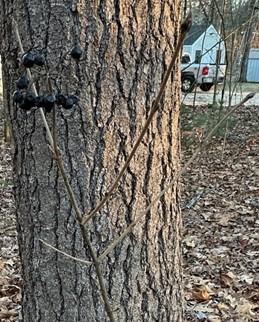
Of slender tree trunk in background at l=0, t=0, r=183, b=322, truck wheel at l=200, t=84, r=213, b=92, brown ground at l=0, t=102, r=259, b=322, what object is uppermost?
slender tree trunk in background at l=0, t=0, r=183, b=322

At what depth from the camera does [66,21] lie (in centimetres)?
149

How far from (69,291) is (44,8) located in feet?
3.06

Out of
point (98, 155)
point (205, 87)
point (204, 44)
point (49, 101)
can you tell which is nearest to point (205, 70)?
point (205, 87)

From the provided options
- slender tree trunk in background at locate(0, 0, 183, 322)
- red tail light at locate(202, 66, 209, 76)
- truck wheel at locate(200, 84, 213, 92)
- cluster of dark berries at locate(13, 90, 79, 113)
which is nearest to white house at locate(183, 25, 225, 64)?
slender tree trunk in background at locate(0, 0, 183, 322)

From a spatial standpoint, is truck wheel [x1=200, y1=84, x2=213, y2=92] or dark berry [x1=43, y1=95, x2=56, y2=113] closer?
dark berry [x1=43, y1=95, x2=56, y2=113]

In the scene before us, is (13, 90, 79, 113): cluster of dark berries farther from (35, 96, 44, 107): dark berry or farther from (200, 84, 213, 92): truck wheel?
(200, 84, 213, 92): truck wheel

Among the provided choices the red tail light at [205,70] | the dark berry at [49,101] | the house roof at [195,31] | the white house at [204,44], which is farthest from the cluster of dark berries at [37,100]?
the red tail light at [205,70]

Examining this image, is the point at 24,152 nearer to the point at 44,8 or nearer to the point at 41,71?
the point at 41,71

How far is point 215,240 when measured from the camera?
15.0 ft

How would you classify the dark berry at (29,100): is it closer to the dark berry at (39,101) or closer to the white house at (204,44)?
the dark berry at (39,101)

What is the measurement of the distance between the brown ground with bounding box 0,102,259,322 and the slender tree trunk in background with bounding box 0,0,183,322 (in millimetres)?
1453

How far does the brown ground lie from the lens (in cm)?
322

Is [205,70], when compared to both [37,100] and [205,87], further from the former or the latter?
[37,100]

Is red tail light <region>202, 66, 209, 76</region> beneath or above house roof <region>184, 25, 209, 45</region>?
beneath
